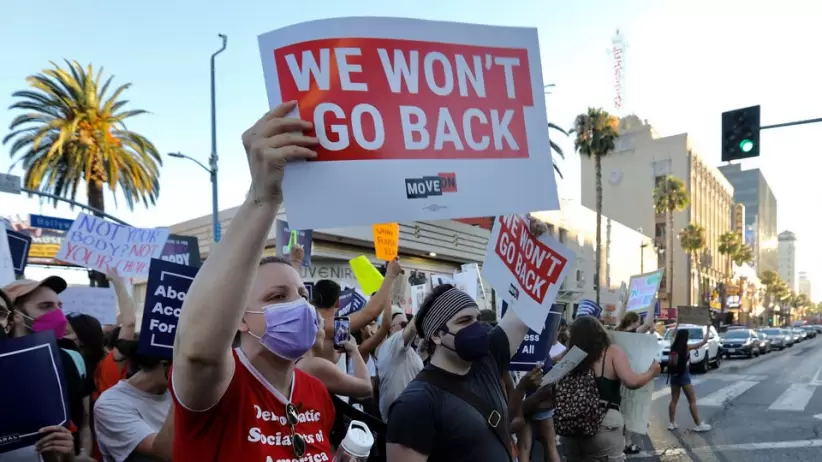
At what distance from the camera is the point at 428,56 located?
2.35 m

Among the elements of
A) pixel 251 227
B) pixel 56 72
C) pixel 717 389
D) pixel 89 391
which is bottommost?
pixel 717 389

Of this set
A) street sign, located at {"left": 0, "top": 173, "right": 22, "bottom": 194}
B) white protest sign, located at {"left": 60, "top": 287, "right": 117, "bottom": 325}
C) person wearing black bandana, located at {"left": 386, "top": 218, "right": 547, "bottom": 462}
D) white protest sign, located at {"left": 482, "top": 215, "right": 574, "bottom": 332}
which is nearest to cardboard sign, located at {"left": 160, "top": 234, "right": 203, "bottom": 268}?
street sign, located at {"left": 0, "top": 173, "right": 22, "bottom": 194}

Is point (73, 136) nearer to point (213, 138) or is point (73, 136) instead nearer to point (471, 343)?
point (213, 138)

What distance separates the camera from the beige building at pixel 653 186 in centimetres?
7488

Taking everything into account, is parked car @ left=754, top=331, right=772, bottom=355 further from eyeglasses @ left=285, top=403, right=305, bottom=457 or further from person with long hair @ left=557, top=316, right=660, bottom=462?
eyeglasses @ left=285, top=403, right=305, bottom=457

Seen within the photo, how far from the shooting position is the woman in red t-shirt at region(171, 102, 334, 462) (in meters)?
1.49

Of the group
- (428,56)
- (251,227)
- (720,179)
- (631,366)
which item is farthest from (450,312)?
(720,179)

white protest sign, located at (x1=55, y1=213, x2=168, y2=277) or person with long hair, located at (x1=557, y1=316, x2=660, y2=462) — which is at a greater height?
white protest sign, located at (x1=55, y1=213, x2=168, y2=277)

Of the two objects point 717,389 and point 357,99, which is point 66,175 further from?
point 357,99

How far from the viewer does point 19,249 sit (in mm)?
6219

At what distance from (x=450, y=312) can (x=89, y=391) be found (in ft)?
9.28

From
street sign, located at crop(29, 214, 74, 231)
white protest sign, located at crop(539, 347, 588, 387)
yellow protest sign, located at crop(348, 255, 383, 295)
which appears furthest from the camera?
street sign, located at crop(29, 214, 74, 231)

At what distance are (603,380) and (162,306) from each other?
316 cm

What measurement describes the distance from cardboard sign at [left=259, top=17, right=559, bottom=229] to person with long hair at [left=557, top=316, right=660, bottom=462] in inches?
97.0
